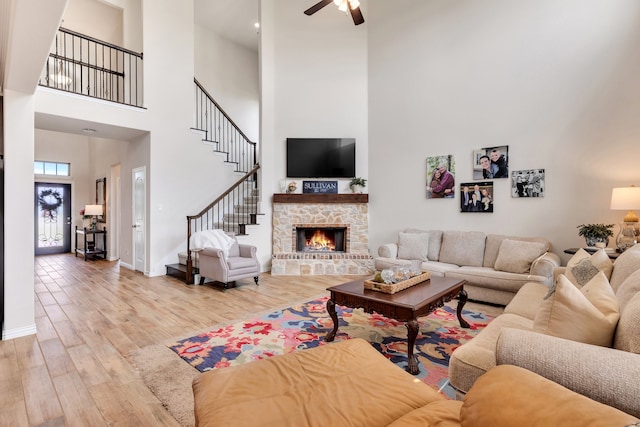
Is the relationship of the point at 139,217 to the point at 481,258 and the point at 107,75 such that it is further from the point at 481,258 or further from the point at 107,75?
the point at 481,258

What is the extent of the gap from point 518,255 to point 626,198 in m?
1.23

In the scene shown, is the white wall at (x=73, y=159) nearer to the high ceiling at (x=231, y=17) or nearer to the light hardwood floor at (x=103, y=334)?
the light hardwood floor at (x=103, y=334)

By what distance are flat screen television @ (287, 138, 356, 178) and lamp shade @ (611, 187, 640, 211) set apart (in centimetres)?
388

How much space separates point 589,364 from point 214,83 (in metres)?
9.06

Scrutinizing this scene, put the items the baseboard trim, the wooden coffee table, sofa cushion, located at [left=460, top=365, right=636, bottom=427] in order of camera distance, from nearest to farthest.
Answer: sofa cushion, located at [left=460, top=365, right=636, bottom=427]
the wooden coffee table
the baseboard trim

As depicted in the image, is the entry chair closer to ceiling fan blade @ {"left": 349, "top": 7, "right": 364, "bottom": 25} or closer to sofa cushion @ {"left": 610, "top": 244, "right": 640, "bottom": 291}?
ceiling fan blade @ {"left": 349, "top": 7, "right": 364, "bottom": 25}

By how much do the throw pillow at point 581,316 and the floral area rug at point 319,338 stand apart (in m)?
0.95

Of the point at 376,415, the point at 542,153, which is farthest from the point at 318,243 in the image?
the point at 376,415

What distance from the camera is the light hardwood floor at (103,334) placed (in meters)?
2.02

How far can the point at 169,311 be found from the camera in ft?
12.8

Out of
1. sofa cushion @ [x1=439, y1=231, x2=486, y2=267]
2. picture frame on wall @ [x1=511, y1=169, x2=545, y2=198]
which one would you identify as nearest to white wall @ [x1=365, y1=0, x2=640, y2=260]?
picture frame on wall @ [x1=511, y1=169, x2=545, y2=198]

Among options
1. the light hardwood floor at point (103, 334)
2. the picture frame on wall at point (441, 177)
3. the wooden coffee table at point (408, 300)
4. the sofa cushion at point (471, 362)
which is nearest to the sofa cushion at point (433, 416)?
the sofa cushion at point (471, 362)

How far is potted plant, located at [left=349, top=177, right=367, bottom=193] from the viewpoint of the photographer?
6215 mm

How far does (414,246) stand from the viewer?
5.18 metres
